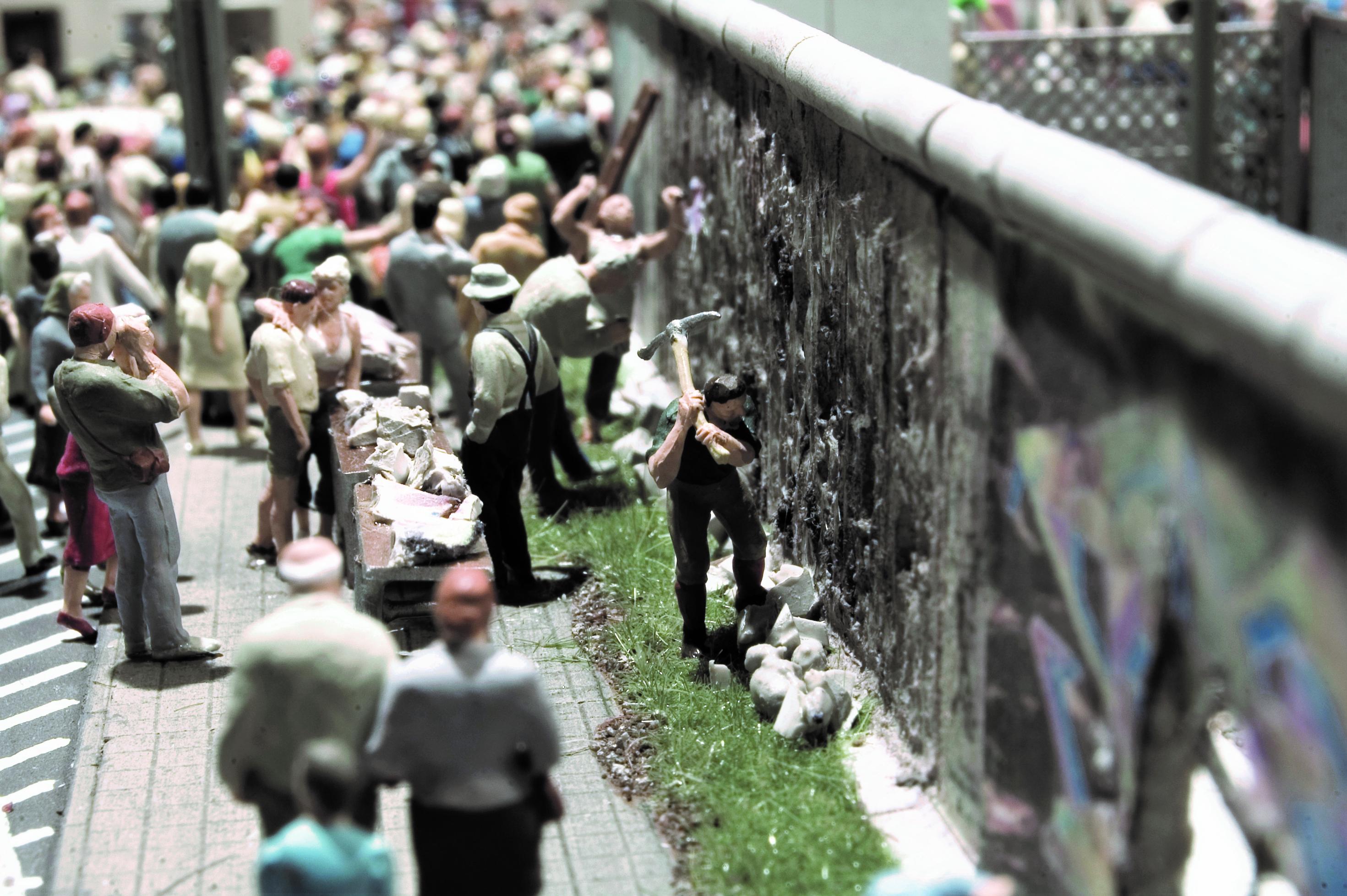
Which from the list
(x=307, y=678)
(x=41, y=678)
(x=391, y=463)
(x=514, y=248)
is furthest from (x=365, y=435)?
(x=307, y=678)

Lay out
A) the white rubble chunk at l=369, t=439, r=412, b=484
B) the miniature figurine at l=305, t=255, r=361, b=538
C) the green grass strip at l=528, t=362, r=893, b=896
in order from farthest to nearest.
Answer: the miniature figurine at l=305, t=255, r=361, b=538 → the white rubble chunk at l=369, t=439, r=412, b=484 → the green grass strip at l=528, t=362, r=893, b=896

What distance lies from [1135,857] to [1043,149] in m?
2.11

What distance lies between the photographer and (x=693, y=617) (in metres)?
8.04

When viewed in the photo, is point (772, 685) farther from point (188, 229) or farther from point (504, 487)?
point (188, 229)

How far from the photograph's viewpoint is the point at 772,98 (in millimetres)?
9125

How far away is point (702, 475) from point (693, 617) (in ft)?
2.70

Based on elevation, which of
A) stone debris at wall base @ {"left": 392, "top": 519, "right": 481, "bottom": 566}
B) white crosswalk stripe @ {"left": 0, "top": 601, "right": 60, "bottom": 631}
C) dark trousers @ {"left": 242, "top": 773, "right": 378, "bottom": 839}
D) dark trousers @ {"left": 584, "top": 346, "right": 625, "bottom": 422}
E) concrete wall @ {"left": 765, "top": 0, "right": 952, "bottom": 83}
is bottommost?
white crosswalk stripe @ {"left": 0, "top": 601, "right": 60, "bottom": 631}

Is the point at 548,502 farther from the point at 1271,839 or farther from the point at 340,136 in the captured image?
→ the point at 340,136

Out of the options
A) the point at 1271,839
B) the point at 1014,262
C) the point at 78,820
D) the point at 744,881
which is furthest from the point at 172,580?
the point at 1271,839

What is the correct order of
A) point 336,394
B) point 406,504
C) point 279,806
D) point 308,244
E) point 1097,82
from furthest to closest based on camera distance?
point 1097,82 < point 308,244 < point 336,394 < point 406,504 < point 279,806

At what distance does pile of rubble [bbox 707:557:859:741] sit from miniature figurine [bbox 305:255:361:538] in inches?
109

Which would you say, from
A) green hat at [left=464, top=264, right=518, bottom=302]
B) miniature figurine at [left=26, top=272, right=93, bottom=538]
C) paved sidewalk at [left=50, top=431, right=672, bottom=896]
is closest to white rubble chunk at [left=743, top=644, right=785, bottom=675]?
paved sidewalk at [left=50, top=431, right=672, bottom=896]

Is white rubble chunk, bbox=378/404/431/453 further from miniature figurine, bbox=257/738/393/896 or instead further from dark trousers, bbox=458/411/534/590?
miniature figurine, bbox=257/738/393/896

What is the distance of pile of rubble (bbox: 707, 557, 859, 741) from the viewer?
7.11 metres
